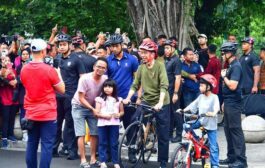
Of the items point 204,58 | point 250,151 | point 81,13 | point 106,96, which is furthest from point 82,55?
point 81,13

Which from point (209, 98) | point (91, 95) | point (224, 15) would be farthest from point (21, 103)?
point (224, 15)

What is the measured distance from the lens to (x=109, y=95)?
11.0 meters

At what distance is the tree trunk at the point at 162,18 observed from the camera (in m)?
17.5

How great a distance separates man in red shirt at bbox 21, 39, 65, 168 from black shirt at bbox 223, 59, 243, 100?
284 cm

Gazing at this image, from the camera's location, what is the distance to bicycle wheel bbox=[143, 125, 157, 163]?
439 inches

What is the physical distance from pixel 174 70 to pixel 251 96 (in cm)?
262

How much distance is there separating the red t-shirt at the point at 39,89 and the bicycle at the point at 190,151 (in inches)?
76.6

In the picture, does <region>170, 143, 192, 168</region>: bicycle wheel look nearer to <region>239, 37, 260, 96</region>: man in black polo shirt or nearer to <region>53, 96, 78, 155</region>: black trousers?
<region>53, 96, 78, 155</region>: black trousers

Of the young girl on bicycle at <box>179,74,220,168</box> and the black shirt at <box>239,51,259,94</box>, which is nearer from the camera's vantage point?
the young girl on bicycle at <box>179,74,220,168</box>

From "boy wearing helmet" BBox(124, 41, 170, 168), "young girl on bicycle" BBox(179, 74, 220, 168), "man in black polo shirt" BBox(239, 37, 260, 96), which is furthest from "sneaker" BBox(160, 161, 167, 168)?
"man in black polo shirt" BBox(239, 37, 260, 96)

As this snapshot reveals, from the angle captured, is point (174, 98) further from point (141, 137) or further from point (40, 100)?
point (40, 100)

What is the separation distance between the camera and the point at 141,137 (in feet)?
35.8

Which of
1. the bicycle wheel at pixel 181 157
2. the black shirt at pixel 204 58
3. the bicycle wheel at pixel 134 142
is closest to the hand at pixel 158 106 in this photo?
the bicycle wheel at pixel 134 142

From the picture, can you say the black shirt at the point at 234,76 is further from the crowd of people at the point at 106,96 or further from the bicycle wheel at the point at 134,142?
the bicycle wheel at the point at 134,142
